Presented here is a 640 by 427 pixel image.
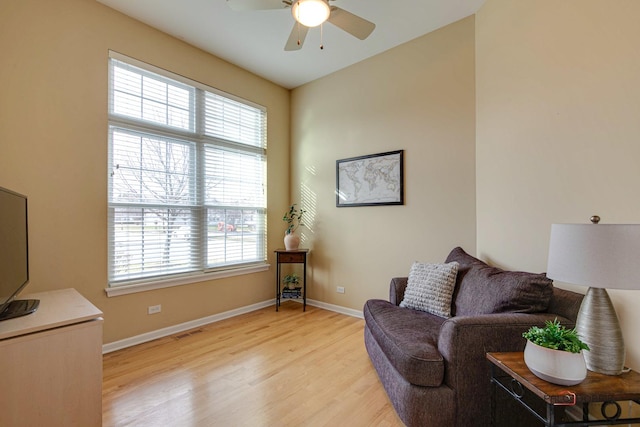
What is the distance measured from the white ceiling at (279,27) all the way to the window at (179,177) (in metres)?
0.47

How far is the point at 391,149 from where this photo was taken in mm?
3393

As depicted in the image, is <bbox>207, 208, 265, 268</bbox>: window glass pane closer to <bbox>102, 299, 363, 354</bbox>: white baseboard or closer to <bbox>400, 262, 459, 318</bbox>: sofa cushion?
<bbox>102, 299, 363, 354</bbox>: white baseboard

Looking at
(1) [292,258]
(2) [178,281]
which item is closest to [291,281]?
(1) [292,258]

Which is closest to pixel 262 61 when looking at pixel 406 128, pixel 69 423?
pixel 406 128

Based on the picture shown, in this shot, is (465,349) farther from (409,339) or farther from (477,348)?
(409,339)

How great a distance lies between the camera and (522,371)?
51.9 inches

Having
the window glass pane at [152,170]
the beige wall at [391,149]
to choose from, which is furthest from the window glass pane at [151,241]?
the beige wall at [391,149]

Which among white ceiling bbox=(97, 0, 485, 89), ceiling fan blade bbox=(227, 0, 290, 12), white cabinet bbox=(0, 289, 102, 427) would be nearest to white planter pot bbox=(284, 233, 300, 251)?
white ceiling bbox=(97, 0, 485, 89)

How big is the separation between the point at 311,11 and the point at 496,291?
2188mm

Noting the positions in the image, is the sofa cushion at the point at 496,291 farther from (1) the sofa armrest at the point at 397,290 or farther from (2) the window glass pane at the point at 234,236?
(2) the window glass pane at the point at 234,236

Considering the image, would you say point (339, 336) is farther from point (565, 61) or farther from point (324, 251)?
point (565, 61)

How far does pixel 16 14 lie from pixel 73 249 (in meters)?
1.90

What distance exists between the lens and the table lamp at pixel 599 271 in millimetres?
1176

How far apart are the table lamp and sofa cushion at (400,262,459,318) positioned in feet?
3.19
